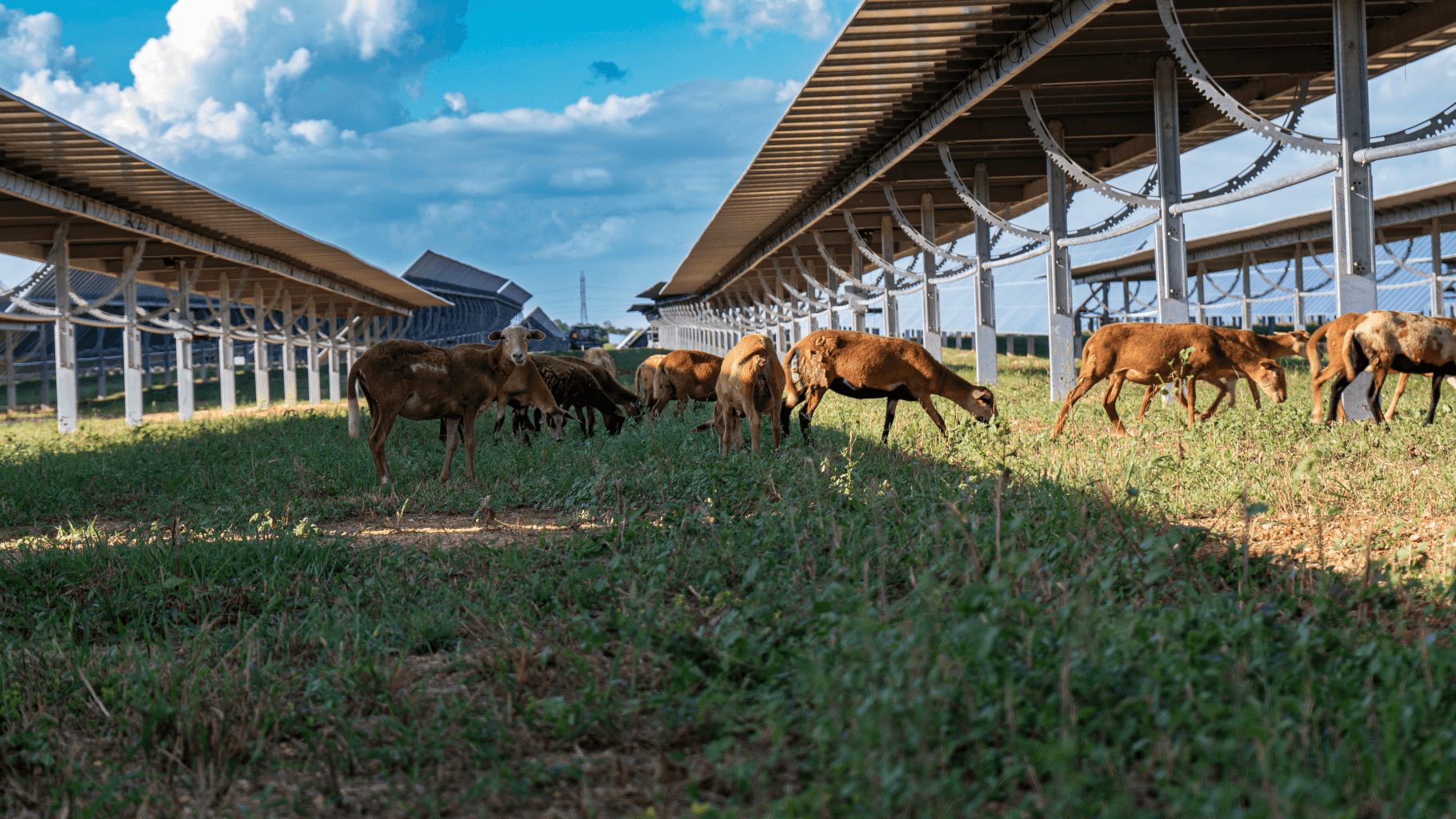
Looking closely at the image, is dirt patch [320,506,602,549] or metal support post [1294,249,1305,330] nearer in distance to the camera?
dirt patch [320,506,602,549]

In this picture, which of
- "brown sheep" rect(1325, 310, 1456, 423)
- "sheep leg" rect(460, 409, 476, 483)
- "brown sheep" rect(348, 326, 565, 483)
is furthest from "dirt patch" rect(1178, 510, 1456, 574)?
"brown sheep" rect(348, 326, 565, 483)

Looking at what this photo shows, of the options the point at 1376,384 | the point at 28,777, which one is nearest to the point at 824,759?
the point at 28,777

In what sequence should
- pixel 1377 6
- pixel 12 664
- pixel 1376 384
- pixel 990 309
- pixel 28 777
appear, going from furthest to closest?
pixel 990 309, pixel 1377 6, pixel 1376 384, pixel 12 664, pixel 28 777

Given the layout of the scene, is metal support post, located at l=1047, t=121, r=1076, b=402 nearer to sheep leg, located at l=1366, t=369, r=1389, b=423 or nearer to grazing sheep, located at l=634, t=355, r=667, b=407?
sheep leg, located at l=1366, t=369, r=1389, b=423

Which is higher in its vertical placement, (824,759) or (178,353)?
(178,353)

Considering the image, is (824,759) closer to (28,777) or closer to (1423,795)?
(1423,795)

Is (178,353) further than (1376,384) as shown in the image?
Yes

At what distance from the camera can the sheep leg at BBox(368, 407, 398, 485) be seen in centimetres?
1067

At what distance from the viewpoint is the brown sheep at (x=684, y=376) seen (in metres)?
17.2

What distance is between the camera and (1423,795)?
9.23 feet

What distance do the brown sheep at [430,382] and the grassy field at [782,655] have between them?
97.1 inches

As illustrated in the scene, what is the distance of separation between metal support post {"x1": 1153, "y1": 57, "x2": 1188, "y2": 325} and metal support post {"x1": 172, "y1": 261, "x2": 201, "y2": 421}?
24.5 meters

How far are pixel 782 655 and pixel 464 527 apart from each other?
4.84 meters

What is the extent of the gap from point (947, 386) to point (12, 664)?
32.0ft
